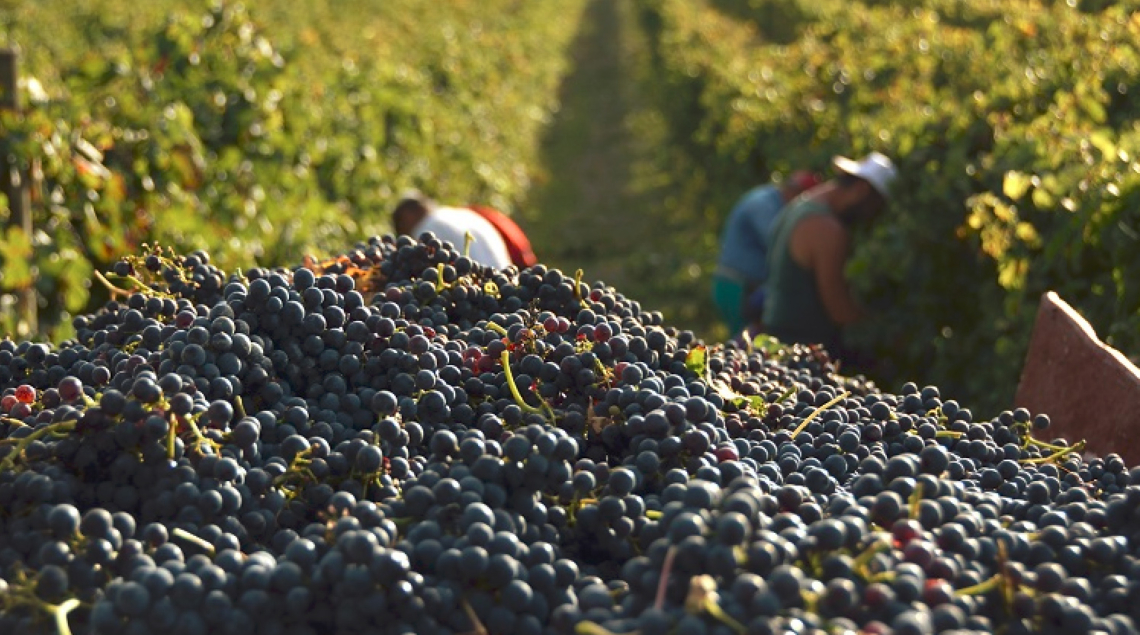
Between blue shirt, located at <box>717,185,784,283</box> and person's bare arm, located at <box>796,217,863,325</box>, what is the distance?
3.03ft

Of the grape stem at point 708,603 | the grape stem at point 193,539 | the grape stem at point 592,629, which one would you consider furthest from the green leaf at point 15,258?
the grape stem at point 708,603

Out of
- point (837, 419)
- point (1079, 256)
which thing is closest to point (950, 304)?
point (1079, 256)

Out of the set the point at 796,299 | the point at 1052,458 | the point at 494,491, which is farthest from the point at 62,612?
the point at 796,299

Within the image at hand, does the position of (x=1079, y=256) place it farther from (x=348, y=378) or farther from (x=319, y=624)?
(x=319, y=624)

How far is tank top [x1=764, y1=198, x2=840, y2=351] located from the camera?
20.5 ft

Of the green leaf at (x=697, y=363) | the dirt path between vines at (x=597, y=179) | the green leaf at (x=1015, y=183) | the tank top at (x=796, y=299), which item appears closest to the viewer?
the green leaf at (x=697, y=363)

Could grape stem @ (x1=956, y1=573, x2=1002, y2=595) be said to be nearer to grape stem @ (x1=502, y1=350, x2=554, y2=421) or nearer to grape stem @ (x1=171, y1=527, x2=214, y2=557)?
grape stem @ (x1=502, y1=350, x2=554, y2=421)

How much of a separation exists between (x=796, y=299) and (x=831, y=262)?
28 centimetres

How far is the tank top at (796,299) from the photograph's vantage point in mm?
6258

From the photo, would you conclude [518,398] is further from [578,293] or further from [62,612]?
[62,612]

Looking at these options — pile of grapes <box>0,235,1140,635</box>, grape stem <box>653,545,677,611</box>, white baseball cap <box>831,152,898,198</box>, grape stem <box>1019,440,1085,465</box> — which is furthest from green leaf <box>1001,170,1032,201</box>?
grape stem <box>653,545,677,611</box>

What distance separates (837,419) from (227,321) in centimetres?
100

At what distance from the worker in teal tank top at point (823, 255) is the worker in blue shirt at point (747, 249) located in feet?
2.40

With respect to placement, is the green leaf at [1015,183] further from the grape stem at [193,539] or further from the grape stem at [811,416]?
the grape stem at [193,539]
